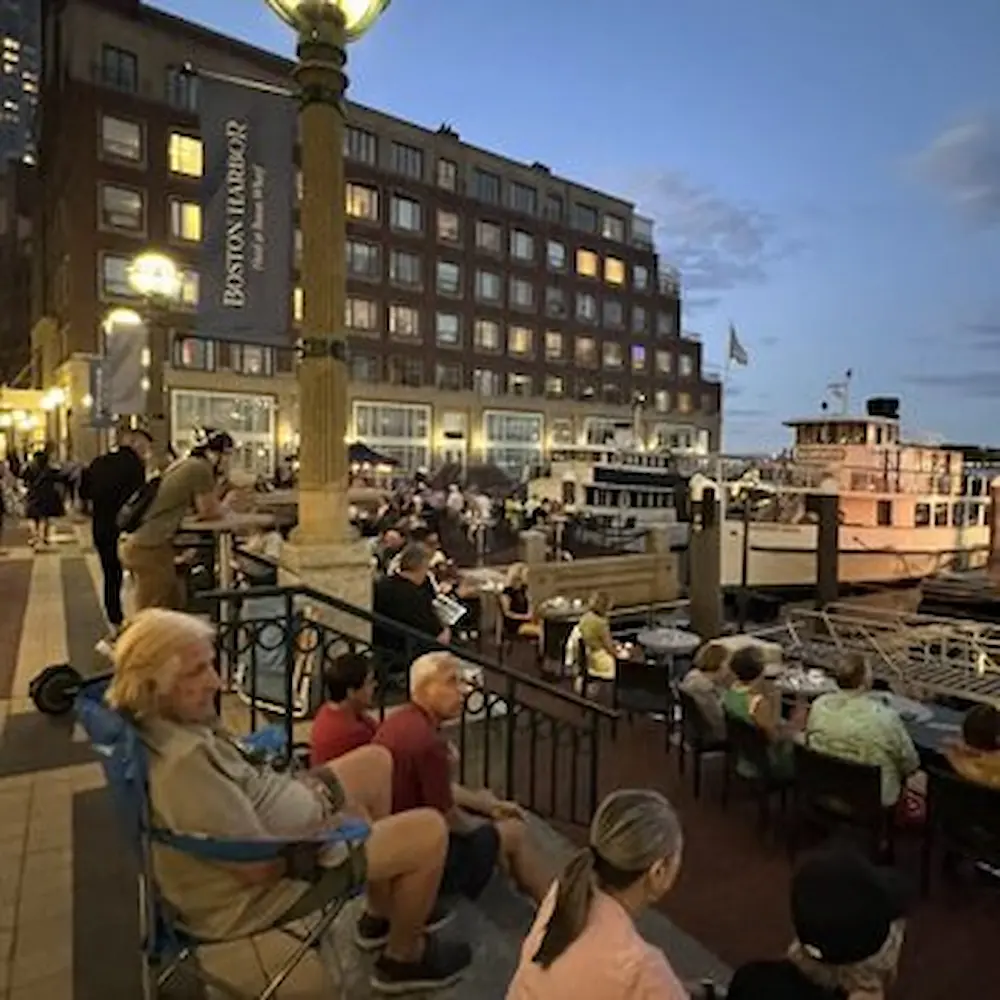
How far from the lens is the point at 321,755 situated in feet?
12.6

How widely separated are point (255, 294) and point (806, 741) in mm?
5415

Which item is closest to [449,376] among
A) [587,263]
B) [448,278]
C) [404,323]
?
[404,323]

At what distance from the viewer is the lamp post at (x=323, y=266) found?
5875mm

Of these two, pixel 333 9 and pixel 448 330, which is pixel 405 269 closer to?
pixel 448 330

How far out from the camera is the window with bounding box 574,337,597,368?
201ft

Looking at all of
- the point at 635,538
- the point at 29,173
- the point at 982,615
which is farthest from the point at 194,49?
the point at 982,615

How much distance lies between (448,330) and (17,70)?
434 ft

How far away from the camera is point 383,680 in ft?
17.3

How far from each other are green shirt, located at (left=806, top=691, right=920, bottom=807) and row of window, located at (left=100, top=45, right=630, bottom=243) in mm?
41525

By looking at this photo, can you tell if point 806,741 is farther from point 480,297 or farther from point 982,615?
point 480,297

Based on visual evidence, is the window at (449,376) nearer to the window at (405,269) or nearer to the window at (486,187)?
the window at (405,269)

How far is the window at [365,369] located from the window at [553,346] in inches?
583

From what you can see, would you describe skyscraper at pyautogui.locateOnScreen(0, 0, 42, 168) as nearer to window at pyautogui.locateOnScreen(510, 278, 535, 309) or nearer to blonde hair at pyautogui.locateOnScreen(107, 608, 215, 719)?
window at pyautogui.locateOnScreen(510, 278, 535, 309)

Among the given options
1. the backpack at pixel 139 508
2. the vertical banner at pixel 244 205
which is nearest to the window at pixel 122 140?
the vertical banner at pixel 244 205
